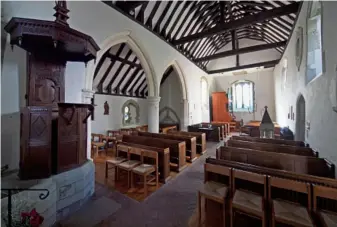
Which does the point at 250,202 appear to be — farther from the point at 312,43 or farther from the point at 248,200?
the point at 312,43

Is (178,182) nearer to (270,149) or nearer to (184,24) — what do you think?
(270,149)

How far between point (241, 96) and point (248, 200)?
40.1 feet

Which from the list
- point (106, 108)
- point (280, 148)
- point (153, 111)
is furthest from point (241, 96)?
point (280, 148)

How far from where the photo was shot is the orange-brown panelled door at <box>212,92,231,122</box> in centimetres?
1298

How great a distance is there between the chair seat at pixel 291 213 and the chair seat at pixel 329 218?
0.44ft

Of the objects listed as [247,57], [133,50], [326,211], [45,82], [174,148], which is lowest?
[326,211]

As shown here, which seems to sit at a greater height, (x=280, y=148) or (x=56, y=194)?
(x=280, y=148)

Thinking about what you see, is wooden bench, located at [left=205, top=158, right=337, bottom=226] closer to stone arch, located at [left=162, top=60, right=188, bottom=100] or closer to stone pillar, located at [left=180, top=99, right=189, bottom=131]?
stone arch, located at [left=162, top=60, right=188, bottom=100]

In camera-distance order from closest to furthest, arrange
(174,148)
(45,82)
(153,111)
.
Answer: (45,82), (174,148), (153,111)

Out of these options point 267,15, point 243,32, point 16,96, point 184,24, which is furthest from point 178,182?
point 243,32

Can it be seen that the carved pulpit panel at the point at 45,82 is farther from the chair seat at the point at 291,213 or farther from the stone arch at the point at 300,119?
the stone arch at the point at 300,119

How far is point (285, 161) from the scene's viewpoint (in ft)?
10.1

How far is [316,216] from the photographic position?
1873 millimetres

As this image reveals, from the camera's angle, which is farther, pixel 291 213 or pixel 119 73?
pixel 119 73
